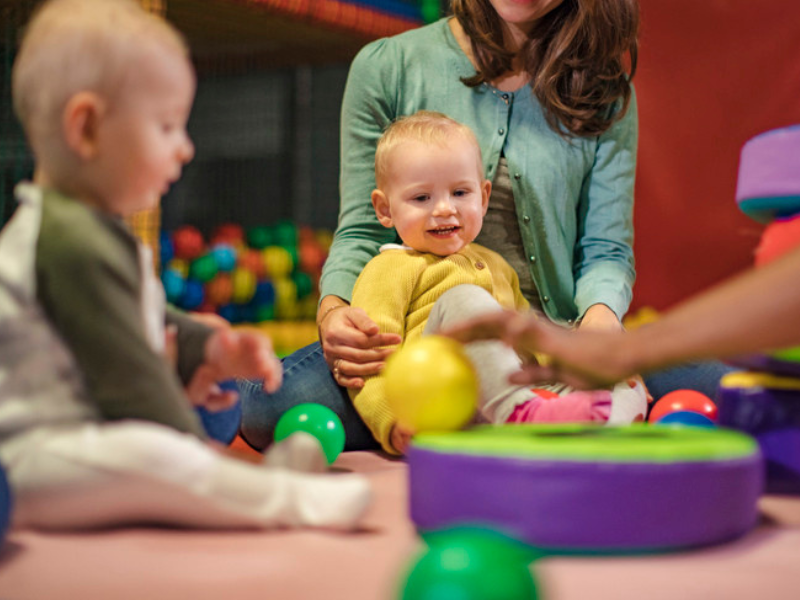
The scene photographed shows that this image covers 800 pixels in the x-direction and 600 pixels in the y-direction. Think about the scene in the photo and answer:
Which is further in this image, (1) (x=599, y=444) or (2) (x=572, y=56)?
(2) (x=572, y=56)

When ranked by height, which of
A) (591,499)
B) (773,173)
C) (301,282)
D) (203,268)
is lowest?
(301,282)

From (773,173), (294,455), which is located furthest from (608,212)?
(294,455)

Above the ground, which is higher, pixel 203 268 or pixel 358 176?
pixel 358 176

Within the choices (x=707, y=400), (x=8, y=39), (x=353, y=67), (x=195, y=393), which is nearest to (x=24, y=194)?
(x=195, y=393)

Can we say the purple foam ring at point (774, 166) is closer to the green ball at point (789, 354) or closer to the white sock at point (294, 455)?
the green ball at point (789, 354)

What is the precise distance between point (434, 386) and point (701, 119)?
158cm

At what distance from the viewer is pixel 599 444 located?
78 cm

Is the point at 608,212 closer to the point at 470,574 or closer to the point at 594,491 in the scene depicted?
the point at 594,491

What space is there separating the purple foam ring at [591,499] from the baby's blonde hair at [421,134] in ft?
2.32

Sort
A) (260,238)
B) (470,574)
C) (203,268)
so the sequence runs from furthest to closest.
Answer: (260,238)
(203,268)
(470,574)

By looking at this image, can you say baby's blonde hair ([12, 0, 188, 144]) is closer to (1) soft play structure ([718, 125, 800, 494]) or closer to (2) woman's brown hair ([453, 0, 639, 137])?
(1) soft play structure ([718, 125, 800, 494])

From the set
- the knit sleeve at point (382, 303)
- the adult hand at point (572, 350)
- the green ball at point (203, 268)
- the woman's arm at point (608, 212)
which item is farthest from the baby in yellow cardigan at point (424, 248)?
the green ball at point (203, 268)

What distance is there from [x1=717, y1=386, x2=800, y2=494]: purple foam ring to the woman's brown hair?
0.67 meters

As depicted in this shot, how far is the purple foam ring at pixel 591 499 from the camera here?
72 cm
